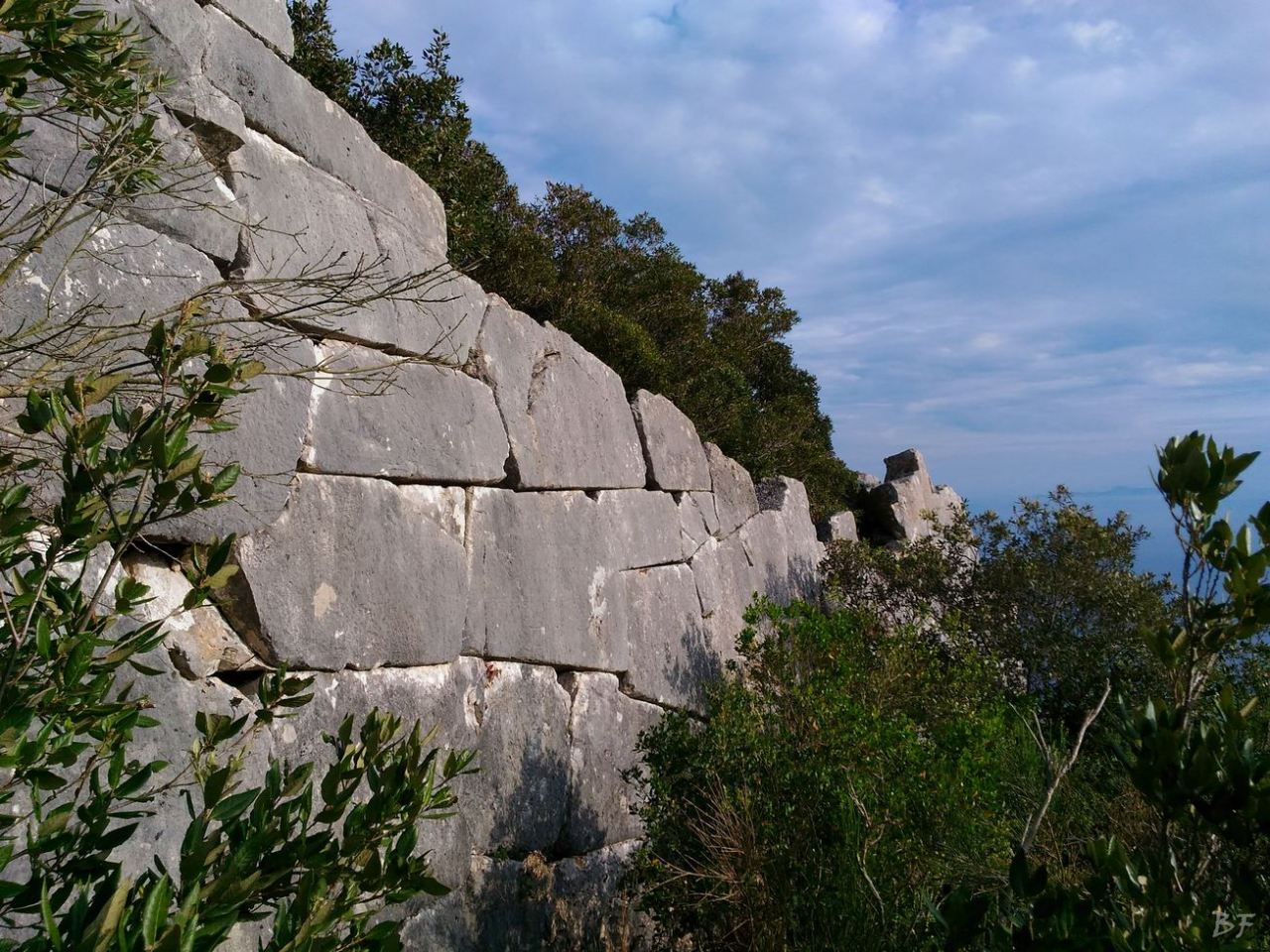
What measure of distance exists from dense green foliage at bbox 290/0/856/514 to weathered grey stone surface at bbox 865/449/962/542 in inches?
15.3

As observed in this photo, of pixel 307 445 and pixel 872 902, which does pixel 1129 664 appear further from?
pixel 307 445

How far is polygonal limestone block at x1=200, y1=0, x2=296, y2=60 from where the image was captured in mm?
3594

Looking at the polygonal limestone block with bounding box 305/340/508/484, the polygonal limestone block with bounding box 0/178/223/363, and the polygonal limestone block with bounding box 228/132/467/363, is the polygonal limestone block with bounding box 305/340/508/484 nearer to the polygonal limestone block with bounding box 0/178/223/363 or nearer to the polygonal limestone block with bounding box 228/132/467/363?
the polygonal limestone block with bounding box 228/132/467/363

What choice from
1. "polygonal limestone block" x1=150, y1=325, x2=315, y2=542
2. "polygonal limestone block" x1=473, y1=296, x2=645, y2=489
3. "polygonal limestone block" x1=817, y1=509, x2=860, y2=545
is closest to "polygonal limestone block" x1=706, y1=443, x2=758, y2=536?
"polygonal limestone block" x1=473, y1=296, x2=645, y2=489

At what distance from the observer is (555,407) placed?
16.7 ft

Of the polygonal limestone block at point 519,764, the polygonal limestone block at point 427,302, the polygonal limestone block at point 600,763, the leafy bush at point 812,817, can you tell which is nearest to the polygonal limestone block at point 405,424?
the polygonal limestone block at point 427,302

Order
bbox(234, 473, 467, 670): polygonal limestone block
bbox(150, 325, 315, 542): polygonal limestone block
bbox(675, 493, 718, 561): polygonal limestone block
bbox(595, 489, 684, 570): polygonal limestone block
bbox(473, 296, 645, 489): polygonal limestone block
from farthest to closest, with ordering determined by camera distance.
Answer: bbox(675, 493, 718, 561): polygonal limestone block < bbox(595, 489, 684, 570): polygonal limestone block < bbox(473, 296, 645, 489): polygonal limestone block < bbox(234, 473, 467, 670): polygonal limestone block < bbox(150, 325, 315, 542): polygonal limestone block

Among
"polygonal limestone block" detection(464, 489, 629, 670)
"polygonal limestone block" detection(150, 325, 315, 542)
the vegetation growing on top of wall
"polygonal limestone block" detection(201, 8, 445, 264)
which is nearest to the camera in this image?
the vegetation growing on top of wall

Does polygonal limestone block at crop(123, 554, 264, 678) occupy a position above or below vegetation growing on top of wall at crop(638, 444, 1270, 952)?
above

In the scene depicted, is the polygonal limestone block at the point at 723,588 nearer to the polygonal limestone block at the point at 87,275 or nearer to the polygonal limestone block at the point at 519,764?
the polygonal limestone block at the point at 519,764

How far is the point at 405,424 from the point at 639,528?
6.87 feet

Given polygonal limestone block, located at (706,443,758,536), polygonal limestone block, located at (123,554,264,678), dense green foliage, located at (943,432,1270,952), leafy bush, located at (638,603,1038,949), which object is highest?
polygonal limestone block, located at (706,443,758,536)

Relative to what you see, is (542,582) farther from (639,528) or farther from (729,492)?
(729,492)

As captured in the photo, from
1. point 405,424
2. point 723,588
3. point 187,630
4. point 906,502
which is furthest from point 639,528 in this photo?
point 906,502
